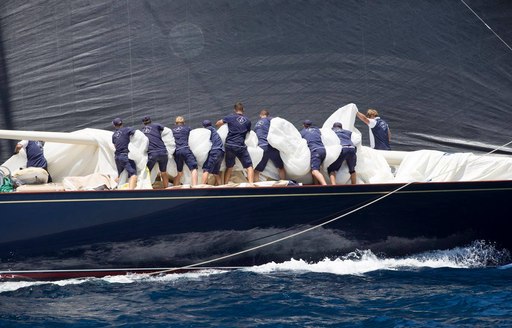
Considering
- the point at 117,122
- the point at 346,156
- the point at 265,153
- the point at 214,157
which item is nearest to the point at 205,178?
the point at 214,157

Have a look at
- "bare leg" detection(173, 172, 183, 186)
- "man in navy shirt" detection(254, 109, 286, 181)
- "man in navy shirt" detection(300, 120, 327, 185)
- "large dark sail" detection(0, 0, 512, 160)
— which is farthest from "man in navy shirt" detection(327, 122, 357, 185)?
"bare leg" detection(173, 172, 183, 186)

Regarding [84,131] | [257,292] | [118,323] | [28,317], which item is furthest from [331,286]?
[84,131]

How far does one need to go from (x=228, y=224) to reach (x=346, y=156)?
4.69 feet

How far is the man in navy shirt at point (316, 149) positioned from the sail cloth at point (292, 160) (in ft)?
0.18

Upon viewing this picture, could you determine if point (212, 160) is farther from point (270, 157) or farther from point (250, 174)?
point (270, 157)

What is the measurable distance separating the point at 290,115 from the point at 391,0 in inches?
63.6

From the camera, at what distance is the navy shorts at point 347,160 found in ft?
31.3

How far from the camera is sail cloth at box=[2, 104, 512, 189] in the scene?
31.2ft

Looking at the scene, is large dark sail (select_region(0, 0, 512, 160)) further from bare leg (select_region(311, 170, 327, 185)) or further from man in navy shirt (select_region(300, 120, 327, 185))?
bare leg (select_region(311, 170, 327, 185))

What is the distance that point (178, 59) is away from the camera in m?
10.4

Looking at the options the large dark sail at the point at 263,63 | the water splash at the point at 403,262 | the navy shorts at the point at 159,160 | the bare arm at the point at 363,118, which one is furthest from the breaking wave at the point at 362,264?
the bare arm at the point at 363,118

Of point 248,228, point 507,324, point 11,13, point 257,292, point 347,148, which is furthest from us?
point 11,13

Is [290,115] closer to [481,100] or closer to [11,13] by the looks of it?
[481,100]

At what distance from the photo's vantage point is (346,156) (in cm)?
957
